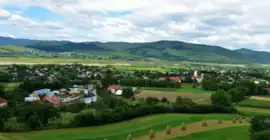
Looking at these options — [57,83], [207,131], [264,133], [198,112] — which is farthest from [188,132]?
[57,83]

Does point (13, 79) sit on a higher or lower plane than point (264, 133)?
lower

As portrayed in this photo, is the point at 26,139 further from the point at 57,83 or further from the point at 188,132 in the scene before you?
the point at 57,83

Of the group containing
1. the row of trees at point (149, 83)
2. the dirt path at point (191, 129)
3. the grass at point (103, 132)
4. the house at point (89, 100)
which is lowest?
the house at point (89, 100)

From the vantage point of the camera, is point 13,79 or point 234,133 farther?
point 13,79

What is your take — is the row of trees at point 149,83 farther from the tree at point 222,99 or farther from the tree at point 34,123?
the tree at point 34,123

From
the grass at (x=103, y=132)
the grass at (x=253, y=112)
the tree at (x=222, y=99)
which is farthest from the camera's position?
the tree at (x=222, y=99)

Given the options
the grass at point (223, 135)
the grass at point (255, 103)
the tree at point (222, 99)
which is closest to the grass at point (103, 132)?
Result: the grass at point (223, 135)

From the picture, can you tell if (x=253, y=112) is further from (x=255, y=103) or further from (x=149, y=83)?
(x=149, y=83)

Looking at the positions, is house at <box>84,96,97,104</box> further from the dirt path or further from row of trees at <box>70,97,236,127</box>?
the dirt path

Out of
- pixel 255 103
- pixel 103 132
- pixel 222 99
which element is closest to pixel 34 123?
pixel 103 132
